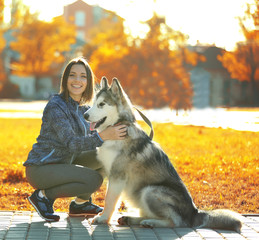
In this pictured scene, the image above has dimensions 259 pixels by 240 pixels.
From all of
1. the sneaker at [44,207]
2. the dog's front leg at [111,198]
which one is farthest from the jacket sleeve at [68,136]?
the sneaker at [44,207]

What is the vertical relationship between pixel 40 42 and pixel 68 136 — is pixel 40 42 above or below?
above

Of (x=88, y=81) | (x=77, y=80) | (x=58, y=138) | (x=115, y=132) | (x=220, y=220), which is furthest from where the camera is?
(x=88, y=81)

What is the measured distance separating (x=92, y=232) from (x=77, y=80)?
1.78m

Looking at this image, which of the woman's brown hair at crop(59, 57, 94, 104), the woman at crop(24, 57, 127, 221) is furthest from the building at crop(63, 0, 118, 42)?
the woman at crop(24, 57, 127, 221)

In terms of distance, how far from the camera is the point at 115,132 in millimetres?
4730

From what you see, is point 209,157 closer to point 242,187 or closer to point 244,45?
point 242,187

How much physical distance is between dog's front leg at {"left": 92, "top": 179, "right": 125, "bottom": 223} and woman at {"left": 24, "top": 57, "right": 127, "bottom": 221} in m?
0.33

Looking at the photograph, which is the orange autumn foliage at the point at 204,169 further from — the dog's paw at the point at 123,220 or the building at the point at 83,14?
the building at the point at 83,14

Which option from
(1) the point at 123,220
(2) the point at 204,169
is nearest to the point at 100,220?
(1) the point at 123,220

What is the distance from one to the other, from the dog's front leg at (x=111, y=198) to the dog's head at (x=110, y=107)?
2.15ft

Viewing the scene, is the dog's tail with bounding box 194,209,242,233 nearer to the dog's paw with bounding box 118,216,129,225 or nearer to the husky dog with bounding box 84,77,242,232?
the husky dog with bounding box 84,77,242,232

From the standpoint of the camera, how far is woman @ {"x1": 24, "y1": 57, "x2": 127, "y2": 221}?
4.84m

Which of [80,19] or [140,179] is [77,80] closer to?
[140,179]

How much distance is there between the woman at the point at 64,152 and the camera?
484cm
